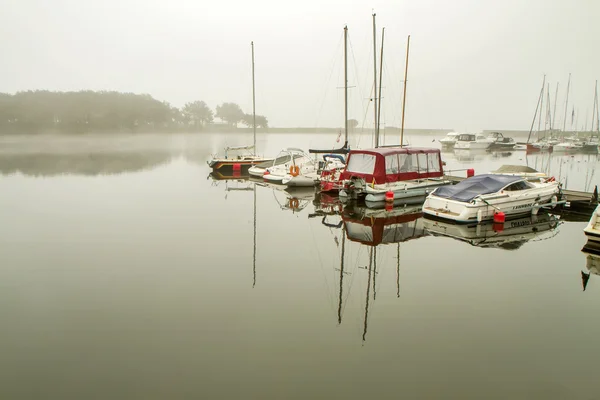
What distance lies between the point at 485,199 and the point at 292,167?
14.0 m

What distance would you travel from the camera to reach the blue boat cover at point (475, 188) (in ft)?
55.5

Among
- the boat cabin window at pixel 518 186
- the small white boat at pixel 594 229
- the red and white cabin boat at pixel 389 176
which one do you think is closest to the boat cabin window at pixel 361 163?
the red and white cabin boat at pixel 389 176

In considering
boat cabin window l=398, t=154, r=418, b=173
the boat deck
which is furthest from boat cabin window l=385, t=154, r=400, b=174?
the boat deck

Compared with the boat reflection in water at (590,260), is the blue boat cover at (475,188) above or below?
above

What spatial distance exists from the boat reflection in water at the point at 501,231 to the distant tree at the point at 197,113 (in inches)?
6420

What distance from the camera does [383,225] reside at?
1698cm

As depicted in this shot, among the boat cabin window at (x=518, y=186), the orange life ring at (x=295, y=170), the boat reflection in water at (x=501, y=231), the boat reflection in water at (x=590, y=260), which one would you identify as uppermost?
the boat cabin window at (x=518, y=186)

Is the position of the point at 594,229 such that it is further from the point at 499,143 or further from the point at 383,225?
→ the point at 499,143

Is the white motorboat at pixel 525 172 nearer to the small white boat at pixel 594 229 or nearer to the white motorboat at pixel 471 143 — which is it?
the small white boat at pixel 594 229

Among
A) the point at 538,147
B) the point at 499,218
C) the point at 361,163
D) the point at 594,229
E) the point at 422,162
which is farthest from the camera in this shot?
the point at 538,147

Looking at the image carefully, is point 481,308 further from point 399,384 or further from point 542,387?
point 399,384

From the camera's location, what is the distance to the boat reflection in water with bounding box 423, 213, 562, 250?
1449cm

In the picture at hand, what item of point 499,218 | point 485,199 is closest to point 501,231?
point 499,218

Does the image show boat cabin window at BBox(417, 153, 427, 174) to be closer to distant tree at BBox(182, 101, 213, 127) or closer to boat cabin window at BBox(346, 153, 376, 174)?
boat cabin window at BBox(346, 153, 376, 174)
